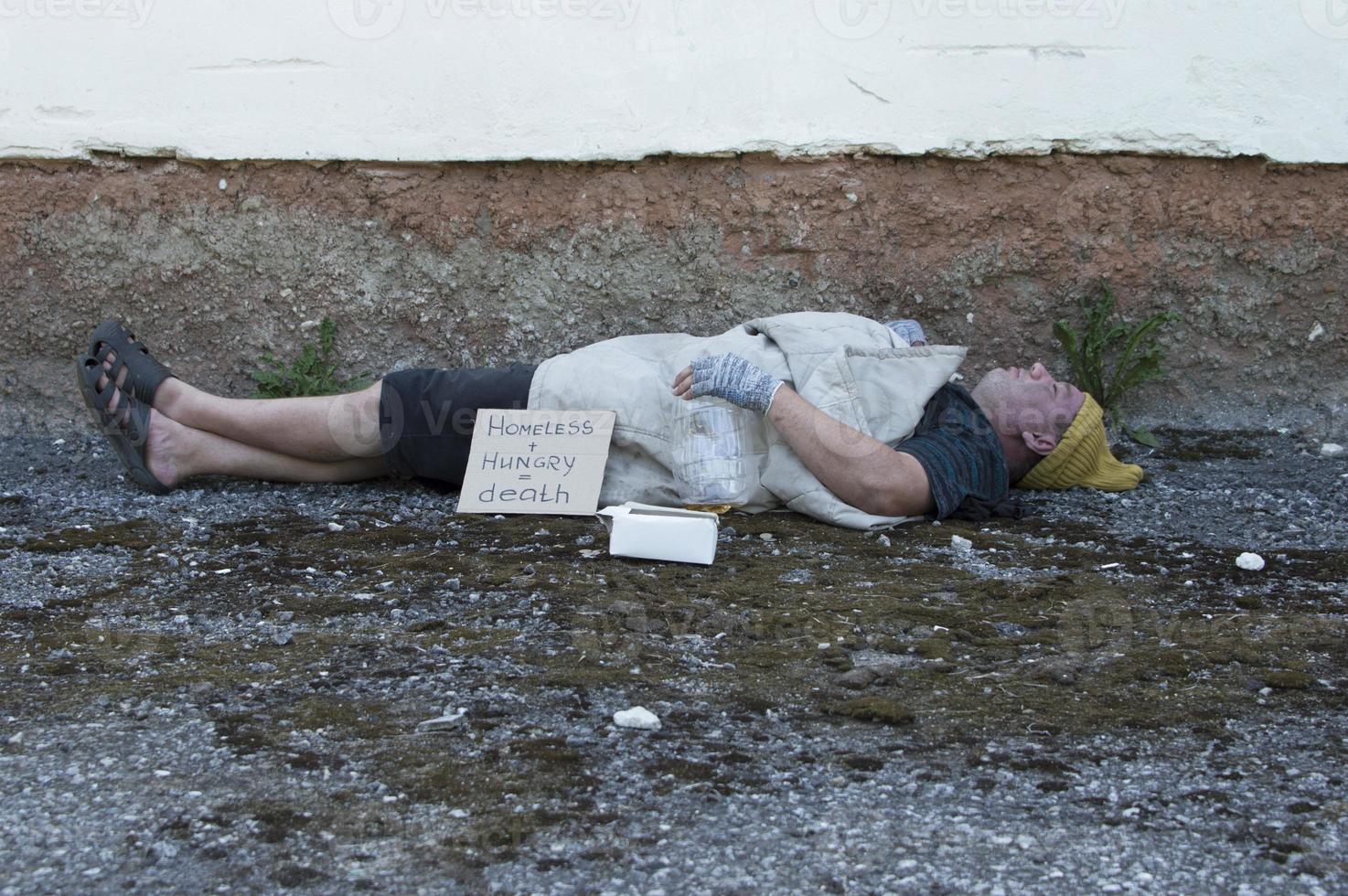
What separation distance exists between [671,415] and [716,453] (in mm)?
174

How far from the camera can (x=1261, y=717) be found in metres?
2.24

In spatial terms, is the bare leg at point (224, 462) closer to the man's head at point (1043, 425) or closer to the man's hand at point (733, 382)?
the man's hand at point (733, 382)

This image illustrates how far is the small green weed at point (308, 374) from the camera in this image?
4.33 m

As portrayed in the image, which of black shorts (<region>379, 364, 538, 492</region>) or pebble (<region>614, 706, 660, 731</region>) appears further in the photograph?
black shorts (<region>379, 364, 538, 492</region>)

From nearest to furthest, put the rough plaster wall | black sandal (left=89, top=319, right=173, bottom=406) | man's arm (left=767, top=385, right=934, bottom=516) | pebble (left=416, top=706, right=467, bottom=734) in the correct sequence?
pebble (left=416, top=706, right=467, bottom=734) < man's arm (left=767, top=385, right=934, bottom=516) < black sandal (left=89, top=319, right=173, bottom=406) < the rough plaster wall

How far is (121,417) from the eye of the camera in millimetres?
3627

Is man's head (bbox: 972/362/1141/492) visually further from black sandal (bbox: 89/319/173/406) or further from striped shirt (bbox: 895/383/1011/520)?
black sandal (bbox: 89/319/173/406)

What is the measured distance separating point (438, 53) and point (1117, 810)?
10.6ft

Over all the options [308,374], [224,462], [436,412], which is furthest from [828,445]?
[308,374]

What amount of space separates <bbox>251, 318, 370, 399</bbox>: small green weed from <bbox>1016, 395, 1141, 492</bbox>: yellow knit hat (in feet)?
7.39

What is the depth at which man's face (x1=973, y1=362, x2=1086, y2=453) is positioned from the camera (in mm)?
3648

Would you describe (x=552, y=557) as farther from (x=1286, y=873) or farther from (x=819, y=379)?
(x=1286, y=873)

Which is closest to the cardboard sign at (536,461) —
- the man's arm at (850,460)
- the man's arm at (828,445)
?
the man's arm at (828,445)

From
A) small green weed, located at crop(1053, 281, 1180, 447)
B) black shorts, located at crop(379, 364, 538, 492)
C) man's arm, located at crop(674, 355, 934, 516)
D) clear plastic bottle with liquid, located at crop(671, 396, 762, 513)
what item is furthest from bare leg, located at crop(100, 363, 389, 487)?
small green weed, located at crop(1053, 281, 1180, 447)
